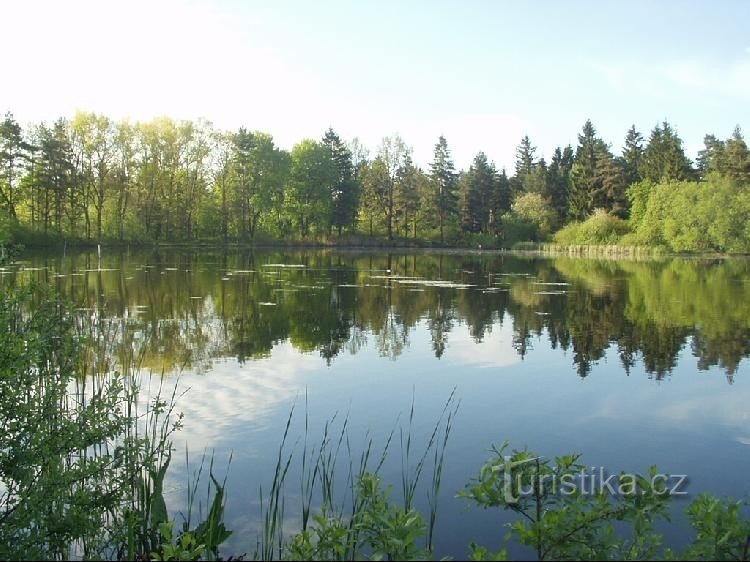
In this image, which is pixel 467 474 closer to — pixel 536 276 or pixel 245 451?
pixel 245 451

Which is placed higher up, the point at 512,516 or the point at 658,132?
the point at 658,132

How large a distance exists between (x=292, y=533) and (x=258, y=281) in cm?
2603

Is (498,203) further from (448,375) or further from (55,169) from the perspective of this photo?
(448,375)

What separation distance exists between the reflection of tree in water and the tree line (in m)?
35.2

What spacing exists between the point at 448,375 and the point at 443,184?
76122 millimetres

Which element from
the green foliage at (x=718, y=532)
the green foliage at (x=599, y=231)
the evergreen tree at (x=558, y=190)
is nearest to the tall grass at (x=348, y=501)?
the green foliage at (x=718, y=532)

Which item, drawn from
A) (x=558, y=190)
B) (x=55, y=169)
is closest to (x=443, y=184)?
(x=558, y=190)

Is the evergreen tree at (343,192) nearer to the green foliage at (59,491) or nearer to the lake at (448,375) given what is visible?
the lake at (448,375)

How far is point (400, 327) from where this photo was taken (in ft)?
61.7

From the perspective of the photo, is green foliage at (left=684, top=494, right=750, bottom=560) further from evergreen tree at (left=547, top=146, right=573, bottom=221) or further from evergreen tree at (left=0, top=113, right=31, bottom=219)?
evergreen tree at (left=547, top=146, right=573, bottom=221)

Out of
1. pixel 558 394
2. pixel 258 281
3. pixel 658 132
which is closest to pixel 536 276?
pixel 258 281

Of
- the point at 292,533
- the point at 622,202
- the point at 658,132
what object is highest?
the point at 658,132

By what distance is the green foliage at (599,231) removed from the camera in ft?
251

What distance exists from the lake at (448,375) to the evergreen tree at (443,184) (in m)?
59.9
